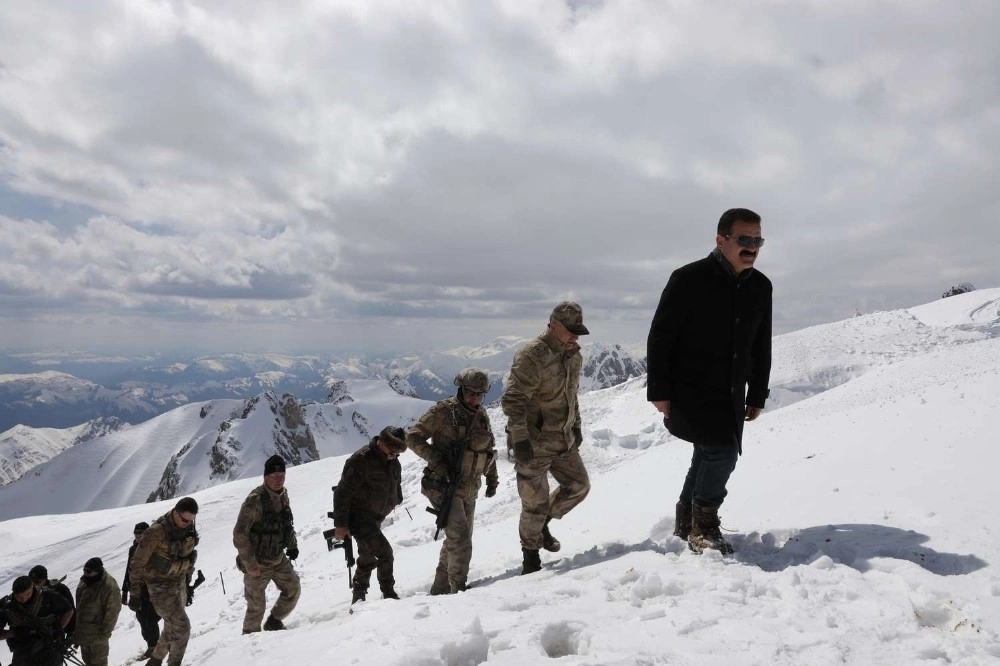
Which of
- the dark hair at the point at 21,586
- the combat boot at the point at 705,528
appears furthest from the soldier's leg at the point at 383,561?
the dark hair at the point at 21,586

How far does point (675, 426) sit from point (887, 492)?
263 centimetres

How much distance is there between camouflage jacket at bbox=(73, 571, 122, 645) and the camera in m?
9.03

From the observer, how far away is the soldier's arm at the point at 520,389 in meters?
6.11

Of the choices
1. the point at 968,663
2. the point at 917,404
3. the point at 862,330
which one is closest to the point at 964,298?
the point at 862,330

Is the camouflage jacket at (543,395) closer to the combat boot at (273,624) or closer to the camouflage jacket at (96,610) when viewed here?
the combat boot at (273,624)

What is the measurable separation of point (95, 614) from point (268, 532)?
3701 mm

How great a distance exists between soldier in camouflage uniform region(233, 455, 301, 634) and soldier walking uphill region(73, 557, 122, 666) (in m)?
2.89

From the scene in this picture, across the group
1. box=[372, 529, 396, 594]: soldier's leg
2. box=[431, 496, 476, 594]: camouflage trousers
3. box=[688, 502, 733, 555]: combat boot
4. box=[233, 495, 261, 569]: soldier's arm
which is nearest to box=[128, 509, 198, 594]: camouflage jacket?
box=[233, 495, 261, 569]: soldier's arm

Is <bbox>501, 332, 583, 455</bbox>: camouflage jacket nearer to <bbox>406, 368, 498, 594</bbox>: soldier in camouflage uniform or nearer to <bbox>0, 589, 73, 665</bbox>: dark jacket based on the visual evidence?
<bbox>406, 368, 498, 594</bbox>: soldier in camouflage uniform

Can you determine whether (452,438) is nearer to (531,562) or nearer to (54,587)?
(531,562)

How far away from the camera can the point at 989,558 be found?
412 centimetres

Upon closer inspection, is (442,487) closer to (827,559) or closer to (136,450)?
(827,559)

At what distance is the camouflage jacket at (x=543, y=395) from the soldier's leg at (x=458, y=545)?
139 cm

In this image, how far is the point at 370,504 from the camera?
7859 millimetres
